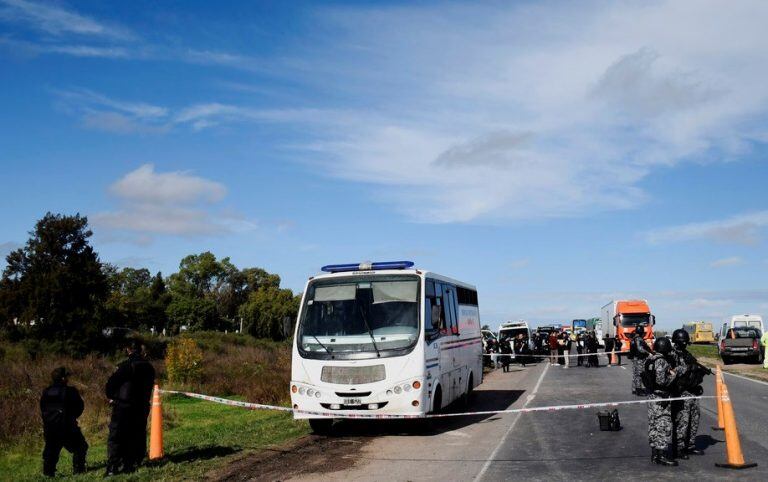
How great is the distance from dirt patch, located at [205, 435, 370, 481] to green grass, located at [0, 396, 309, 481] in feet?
1.01

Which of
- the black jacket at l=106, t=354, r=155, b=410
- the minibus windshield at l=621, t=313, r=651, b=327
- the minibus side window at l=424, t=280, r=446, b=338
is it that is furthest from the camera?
the minibus windshield at l=621, t=313, r=651, b=327

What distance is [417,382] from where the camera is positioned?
12820 mm

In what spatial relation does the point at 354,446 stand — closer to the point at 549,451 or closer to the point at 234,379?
the point at 549,451

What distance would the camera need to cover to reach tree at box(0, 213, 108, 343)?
47875 millimetres

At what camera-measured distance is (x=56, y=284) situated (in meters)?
49.8

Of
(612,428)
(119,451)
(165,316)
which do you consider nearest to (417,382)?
(612,428)

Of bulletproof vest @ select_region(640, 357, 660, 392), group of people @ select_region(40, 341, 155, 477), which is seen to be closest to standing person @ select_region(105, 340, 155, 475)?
group of people @ select_region(40, 341, 155, 477)

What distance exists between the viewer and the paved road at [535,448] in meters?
9.60

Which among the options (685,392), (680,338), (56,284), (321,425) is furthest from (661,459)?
(56,284)

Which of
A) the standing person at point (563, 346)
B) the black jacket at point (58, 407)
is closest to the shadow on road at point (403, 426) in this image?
the black jacket at point (58, 407)

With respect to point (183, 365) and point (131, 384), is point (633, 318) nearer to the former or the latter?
point (183, 365)

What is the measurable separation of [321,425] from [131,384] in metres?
4.48

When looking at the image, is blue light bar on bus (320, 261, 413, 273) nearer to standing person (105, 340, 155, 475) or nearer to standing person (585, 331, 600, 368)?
standing person (105, 340, 155, 475)

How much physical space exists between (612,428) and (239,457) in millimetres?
6704
